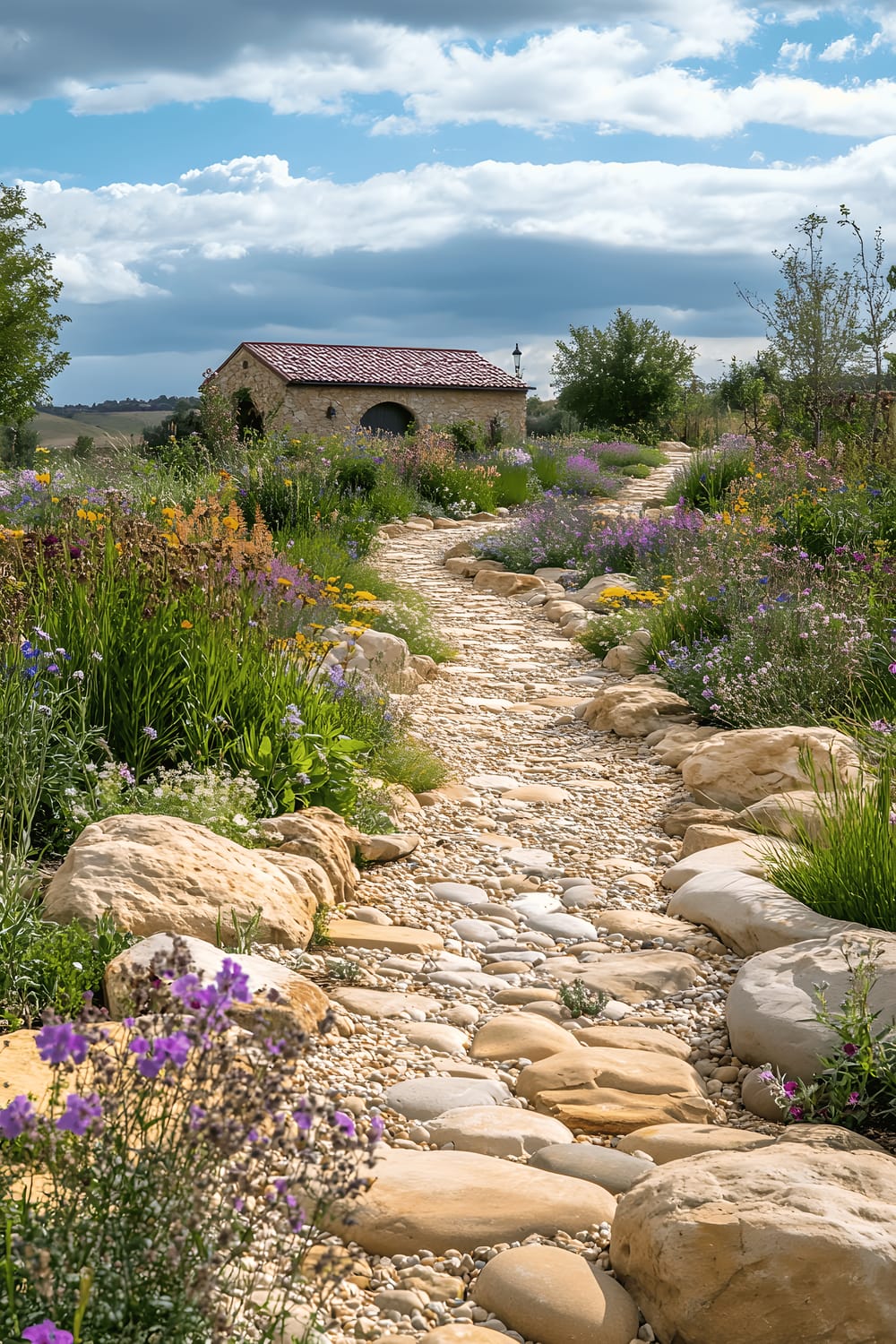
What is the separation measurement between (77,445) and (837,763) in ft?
125

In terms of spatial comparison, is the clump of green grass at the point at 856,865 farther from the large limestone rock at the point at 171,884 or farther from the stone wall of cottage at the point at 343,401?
the stone wall of cottage at the point at 343,401

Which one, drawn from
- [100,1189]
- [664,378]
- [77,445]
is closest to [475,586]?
[100,1189]

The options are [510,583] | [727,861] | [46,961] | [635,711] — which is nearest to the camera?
[46,961]

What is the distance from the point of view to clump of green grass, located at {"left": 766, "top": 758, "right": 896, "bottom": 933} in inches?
151

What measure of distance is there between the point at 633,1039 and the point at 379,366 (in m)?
32.5

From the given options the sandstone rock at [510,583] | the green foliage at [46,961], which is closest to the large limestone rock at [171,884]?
the green foliage at [46,961]

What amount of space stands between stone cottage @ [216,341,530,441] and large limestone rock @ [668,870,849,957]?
27250mm

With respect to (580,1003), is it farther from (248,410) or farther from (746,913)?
(248,410)

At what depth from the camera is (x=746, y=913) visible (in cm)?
425

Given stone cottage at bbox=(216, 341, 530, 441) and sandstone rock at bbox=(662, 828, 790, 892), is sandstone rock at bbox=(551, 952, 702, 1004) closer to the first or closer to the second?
sandstone rock at bbox=(662, 828, 790, 892)

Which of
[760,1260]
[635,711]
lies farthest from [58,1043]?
[635,711]

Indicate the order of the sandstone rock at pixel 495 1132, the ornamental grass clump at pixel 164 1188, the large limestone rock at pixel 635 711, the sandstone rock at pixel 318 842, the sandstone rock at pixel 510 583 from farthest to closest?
the sandstone rock at pixel 510 583, the large limestone rock at pixel 635 711, the sandstone rock at pixel 318 842, the sandstone rock at pixel 495 1132, the ornamental grass clump at pixel 164 1188

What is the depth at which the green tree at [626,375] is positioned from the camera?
124ft

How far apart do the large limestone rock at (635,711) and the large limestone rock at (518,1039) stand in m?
Answer: 3.98
